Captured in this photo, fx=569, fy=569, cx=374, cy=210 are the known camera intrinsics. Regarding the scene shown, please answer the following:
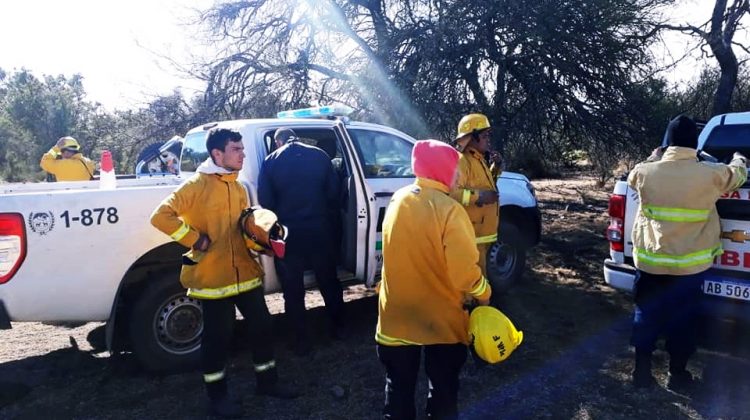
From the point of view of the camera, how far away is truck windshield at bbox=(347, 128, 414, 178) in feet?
16.9

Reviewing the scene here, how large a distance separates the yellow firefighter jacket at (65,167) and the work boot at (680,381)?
6876mm

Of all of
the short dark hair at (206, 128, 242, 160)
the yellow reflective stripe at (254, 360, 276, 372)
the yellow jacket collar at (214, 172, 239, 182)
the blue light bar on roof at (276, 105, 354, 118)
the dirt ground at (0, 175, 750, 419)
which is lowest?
the dirt ground at (0, 175, 750, 419)

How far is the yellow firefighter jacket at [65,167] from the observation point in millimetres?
7188

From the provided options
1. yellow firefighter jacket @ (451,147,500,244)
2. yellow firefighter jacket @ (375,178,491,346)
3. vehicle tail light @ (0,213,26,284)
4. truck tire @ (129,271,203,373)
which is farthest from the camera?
yellow firefighter jacket @ (451,147,500,244)

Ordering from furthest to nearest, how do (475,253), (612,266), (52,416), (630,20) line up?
(630,20)
(612,266)
(52,416)
(475,253)

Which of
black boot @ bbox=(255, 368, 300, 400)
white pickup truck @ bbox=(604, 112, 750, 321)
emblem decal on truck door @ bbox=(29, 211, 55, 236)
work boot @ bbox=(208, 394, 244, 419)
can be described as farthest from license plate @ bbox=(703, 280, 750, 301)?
emblem decal on truck door @ bbox=(29, 211, 55, 236)

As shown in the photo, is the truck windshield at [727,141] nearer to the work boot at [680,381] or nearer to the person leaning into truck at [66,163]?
the work boot at [680,381]

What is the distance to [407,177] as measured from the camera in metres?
5.36

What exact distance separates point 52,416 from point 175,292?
107 cm

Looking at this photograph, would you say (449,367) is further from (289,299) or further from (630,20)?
(630,20)

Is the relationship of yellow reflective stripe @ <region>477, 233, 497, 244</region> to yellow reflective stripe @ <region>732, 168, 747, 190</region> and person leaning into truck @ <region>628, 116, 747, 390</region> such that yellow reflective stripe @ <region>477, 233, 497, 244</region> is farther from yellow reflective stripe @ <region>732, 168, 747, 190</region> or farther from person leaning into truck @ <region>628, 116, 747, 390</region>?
yellow reflective stripe @ <region>732, 168, 747, 190</region>

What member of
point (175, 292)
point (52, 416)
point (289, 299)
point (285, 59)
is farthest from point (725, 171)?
point (285, 59)

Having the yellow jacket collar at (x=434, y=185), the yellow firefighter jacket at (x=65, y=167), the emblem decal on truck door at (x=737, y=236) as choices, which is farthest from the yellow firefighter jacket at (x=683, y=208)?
the yellow firefighter jacket at (x=65, y=167)

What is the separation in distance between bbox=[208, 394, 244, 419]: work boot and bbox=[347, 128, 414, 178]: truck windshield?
2279 millimetres
